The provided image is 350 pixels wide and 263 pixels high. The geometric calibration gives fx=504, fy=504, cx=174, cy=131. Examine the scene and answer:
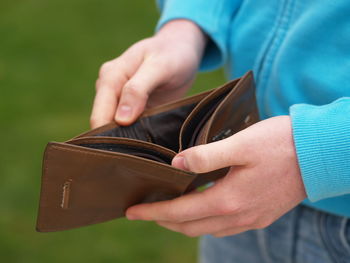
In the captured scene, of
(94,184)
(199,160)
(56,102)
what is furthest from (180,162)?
(56,102)

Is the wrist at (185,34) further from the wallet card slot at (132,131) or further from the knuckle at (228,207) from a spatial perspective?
the knuckle at (228,207)

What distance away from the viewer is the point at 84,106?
114 inches

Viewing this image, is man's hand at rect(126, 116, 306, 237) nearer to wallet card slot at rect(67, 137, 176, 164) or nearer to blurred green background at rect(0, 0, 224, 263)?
wallet card slot at rect(67, 137, 176, 164)

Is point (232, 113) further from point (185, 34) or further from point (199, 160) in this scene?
point (185, 34)

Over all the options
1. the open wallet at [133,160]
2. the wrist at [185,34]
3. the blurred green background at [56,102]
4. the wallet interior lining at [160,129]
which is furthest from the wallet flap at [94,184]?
the blurred green background at [56,102]

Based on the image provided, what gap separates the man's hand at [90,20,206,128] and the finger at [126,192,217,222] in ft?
0.56

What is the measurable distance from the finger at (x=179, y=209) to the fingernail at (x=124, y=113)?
6.8 inches

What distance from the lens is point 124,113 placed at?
0.98m

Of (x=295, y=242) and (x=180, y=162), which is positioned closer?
(x=180, y=162)

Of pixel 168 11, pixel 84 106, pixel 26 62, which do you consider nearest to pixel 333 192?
pixel 168 11

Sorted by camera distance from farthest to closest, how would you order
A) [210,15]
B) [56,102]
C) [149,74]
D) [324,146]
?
1. [56,102]
2. [210,15]
3. [149,74]
4. [324,146]

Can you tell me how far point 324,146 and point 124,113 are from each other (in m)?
0.39

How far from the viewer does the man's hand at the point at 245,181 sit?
2.61 feet

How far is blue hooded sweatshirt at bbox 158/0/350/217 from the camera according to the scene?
2.60 ft
